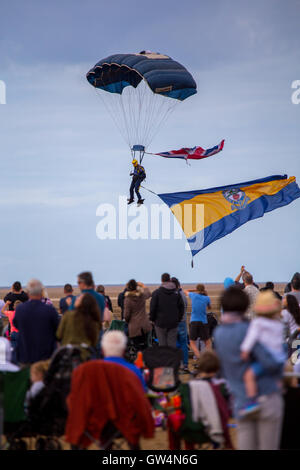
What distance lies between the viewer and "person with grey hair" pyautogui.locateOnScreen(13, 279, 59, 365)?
244 inches

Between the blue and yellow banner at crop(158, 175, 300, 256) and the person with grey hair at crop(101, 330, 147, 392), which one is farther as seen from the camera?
the blue and yellow banner at crop(158, 175, 300, 256)

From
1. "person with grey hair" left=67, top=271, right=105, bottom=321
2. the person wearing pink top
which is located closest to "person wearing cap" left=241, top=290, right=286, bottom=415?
"person with grey hair" left=67, top=271, right=105, bottom=321

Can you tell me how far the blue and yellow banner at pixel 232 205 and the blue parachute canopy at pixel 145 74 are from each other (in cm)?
311

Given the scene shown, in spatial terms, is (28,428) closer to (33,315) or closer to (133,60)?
(33,315)

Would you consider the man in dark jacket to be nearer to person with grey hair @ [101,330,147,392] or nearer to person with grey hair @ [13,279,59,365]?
person with grey hair @ [13,279,59,365]

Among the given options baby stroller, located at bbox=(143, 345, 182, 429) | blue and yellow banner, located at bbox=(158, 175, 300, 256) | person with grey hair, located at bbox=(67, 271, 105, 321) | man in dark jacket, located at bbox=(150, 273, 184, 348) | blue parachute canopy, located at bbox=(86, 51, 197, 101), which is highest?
blue parachute canopy, located at bbox=(86, 51, 197, 101)

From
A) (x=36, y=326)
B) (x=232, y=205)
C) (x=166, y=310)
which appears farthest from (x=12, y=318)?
(x=232, y=205)

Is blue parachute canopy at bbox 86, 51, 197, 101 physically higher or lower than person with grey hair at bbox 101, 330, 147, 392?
higher

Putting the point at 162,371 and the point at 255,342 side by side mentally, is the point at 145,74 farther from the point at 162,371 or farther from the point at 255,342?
the point at 255,342

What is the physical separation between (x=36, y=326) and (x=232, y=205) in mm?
7848

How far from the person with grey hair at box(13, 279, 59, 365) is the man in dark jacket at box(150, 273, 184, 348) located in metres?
4.16

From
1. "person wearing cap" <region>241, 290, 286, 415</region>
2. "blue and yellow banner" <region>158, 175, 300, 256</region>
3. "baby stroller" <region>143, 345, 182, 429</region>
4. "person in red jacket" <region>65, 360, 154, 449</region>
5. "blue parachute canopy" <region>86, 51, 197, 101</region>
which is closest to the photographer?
"person wearing cap" <region>241, 290, 286, 415</region>

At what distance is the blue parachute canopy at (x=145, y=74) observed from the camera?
→ 582 inches

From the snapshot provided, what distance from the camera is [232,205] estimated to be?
1330 cm
